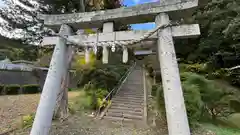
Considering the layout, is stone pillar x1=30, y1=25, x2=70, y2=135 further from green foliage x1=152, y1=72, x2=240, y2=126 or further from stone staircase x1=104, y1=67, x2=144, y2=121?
stone staircase x1=104, y1=67, x2=144, y2=121

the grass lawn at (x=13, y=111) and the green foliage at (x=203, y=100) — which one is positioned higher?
the green foliage at (x=203, y=100)

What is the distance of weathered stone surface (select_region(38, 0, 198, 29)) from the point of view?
3.85 meters

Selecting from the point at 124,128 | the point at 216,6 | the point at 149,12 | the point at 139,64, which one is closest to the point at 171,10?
the point at 149,12

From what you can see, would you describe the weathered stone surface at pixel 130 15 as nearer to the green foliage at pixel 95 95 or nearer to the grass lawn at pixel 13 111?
the grass lawn at pixel 13 111

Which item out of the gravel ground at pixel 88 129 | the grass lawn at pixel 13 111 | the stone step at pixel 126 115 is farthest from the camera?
the stone step at pixel 126 115

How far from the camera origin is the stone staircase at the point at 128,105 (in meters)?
7.55

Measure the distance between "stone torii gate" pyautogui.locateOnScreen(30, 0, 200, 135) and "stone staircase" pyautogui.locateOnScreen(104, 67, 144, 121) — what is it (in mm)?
3943

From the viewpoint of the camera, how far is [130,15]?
414 cm

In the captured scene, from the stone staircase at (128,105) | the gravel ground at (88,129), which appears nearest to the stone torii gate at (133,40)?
the gravel ground at (88,129)

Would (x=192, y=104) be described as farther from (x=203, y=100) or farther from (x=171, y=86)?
(x=171, y=86)

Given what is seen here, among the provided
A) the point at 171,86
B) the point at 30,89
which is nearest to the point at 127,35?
the point at 171,86

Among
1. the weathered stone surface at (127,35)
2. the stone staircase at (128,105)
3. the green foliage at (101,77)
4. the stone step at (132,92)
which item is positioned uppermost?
the weathered stone surface at (127,35)

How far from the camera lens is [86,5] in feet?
42.4

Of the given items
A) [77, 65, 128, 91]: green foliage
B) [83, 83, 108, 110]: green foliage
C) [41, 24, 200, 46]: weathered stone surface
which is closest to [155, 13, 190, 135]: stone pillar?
[41, 24, 200, 46]: weathered stone surface
